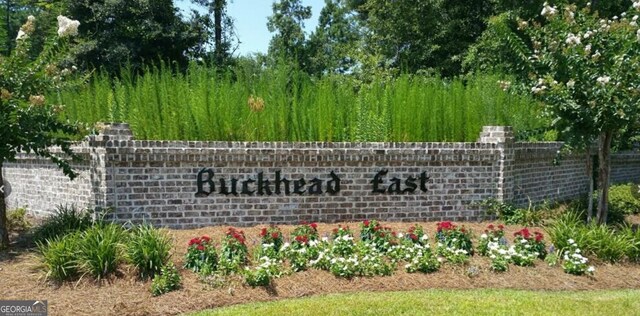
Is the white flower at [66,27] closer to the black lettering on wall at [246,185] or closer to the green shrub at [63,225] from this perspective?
the green shrub at [63,225]

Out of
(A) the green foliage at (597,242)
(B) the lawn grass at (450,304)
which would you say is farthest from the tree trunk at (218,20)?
(B) the lawn grass at (450,304)

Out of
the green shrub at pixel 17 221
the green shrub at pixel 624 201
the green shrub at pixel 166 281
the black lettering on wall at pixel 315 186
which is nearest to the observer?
the green shrub at pixel 166 281

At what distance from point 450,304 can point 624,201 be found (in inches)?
302

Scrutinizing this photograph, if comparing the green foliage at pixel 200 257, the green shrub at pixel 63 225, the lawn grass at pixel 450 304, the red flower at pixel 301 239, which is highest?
the green shrub at pixel 63 225

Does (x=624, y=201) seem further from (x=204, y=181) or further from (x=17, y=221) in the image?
(x=17, y=221)

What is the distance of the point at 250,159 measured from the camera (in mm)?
8203

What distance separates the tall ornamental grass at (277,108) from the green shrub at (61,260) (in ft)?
9.76

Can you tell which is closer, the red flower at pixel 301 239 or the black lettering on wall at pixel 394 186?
the red flower at pixel 301 239

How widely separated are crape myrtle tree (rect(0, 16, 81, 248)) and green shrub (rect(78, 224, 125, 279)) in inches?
56.4

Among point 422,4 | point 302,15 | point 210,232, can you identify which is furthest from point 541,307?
point 302,15

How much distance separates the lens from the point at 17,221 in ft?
29.1

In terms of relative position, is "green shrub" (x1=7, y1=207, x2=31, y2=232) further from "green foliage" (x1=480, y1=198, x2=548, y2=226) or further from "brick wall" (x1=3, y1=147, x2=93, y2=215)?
"green foliage" (x1=480, y1=198, x2=548, y2=226)

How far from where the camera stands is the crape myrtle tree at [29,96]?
7.09 m

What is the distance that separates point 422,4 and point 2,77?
16319 millimetres
